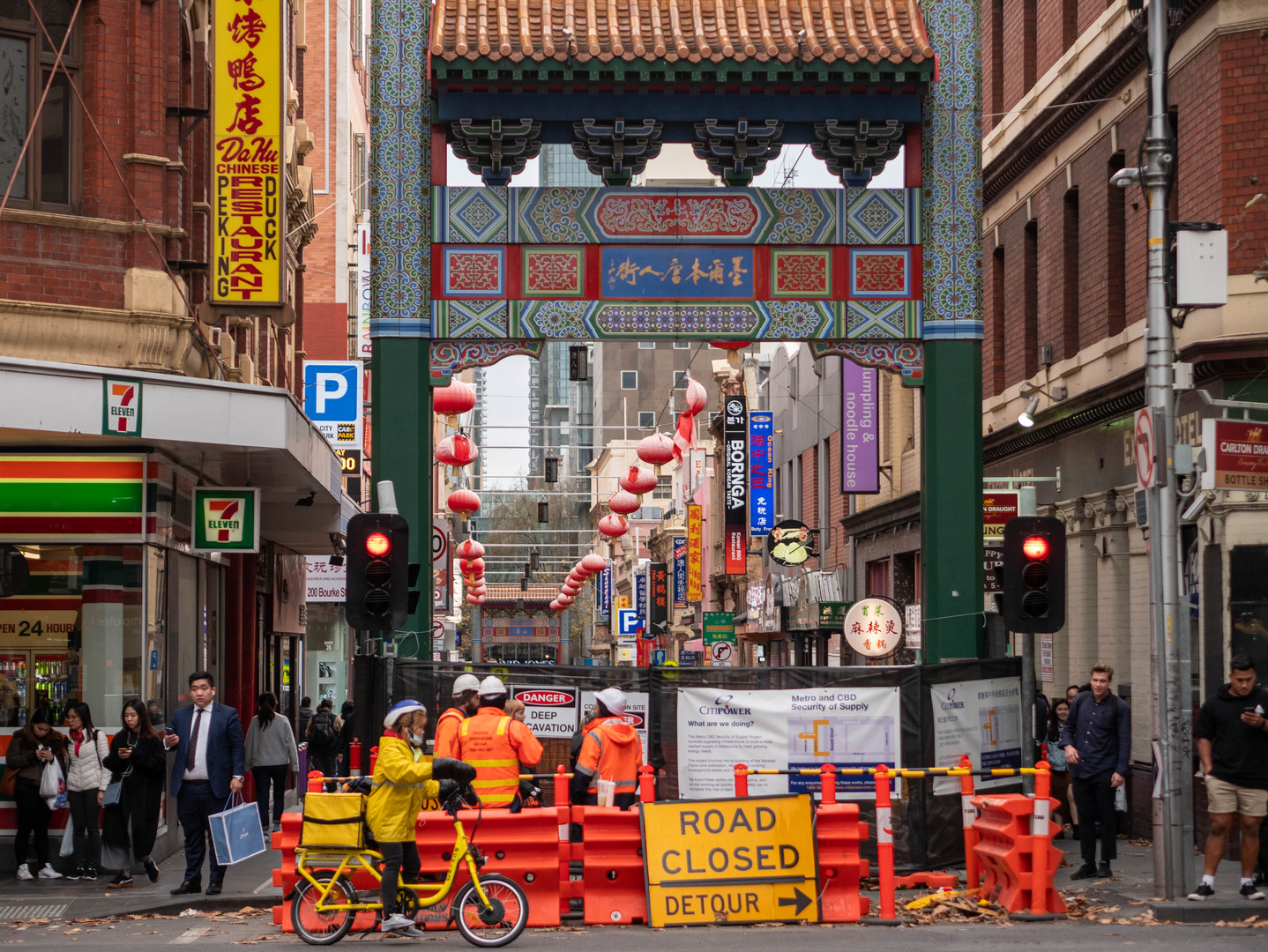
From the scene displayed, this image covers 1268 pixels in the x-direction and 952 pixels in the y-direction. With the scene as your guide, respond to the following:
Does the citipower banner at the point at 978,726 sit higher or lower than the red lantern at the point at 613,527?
lower

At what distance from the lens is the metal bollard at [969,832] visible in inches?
594

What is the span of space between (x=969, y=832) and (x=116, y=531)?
8.89 m

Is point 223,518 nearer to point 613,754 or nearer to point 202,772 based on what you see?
point 202,772

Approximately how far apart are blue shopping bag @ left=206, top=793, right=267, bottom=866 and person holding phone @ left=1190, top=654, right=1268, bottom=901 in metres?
7.68

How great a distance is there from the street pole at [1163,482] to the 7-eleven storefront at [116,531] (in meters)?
8.18

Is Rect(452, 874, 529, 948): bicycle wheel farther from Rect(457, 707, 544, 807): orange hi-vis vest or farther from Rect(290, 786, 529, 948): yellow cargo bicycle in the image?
Rect(457, 707, 544, 807): orange hi-vis vest

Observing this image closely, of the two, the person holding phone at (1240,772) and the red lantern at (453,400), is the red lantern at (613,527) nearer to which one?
the red lantern at (453,400)

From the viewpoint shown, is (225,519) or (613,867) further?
(225,519)

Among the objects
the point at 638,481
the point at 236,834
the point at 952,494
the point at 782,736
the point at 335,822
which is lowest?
the point at 236,834

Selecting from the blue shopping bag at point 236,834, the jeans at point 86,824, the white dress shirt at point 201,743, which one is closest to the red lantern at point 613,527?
the jeans at point 86,824

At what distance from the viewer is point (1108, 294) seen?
2311 cm

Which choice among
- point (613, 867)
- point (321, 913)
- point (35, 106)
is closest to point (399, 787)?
point (321, 913)

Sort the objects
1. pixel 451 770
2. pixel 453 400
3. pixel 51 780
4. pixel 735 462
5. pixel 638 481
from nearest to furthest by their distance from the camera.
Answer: pixel 451 770 < pixel 51 780 < pixel 453 400 < pixel 638 481 < pixel 735 462

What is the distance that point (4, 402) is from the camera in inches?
607
